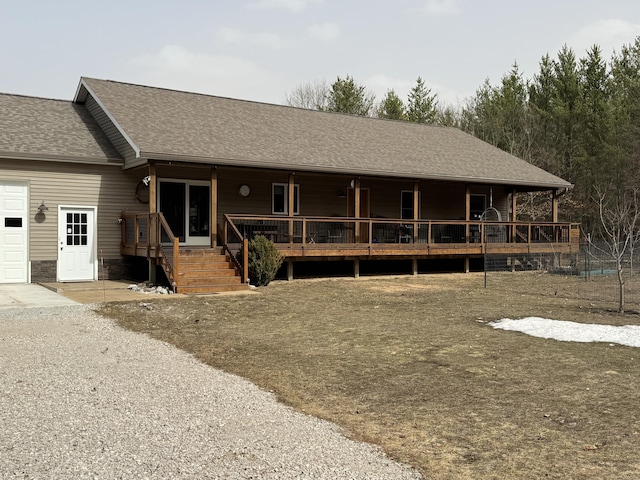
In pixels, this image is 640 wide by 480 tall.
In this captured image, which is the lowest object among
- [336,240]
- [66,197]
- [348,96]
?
[336,240]

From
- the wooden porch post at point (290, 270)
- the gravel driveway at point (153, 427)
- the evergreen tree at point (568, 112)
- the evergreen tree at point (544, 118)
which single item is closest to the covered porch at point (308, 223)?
the wooden porch post at point (290, 270)

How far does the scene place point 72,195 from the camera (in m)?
16.3

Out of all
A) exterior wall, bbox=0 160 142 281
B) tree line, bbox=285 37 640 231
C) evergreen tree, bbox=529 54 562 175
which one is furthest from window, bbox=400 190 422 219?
evergreen tree, bbox=529 54 562 175

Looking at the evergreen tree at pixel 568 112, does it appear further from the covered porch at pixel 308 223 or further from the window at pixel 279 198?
the window at pixel 279 198

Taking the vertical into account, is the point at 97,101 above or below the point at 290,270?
above

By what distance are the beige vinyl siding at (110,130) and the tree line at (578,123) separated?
2324cm

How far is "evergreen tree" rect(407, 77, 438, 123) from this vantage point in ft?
147

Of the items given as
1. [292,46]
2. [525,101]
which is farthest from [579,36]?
[292,46]

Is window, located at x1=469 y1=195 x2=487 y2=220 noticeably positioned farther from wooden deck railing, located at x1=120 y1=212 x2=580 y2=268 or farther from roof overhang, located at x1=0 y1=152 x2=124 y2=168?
roof overhang, located at x1=0 y1=152 x2=124 y2=168

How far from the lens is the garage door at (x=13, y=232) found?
15633mm

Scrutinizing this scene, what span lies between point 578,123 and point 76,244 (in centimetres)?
2963

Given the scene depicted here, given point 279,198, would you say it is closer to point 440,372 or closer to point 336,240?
point 336,240

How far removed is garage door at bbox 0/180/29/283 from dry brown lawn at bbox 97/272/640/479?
546 cm

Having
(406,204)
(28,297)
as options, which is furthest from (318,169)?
(28,297)
